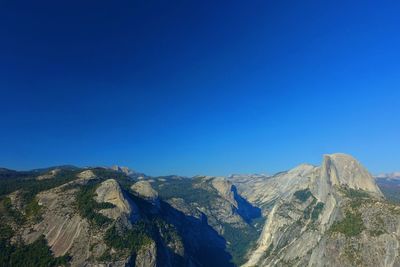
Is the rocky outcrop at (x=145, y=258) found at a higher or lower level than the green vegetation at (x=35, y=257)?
lower

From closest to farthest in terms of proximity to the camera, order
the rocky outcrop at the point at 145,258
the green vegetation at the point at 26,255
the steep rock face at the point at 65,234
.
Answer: the green vegetation at the point at 26,255
the steep rock face at the point at 65,234
the rocky outcrop at the point at 145,258

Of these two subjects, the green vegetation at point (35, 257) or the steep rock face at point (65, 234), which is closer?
the green vegetation at point (35, 257)

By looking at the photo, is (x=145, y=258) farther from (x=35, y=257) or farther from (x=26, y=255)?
(x=26, y=255)

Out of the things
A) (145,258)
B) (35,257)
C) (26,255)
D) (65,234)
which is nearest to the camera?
(26,255)

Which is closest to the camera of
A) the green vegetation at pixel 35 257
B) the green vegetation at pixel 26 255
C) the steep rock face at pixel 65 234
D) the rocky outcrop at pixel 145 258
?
the green vegetation at pixel 26 255

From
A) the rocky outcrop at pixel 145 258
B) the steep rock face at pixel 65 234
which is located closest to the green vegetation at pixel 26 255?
the steep rock face at pixel 65 234

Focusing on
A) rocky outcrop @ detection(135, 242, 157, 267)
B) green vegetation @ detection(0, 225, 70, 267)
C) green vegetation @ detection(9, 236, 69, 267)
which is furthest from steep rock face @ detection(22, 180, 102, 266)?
rocky outcrop @ detection(135, 242, 157, 267)

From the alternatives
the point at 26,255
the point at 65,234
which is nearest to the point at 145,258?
the point at 65,234

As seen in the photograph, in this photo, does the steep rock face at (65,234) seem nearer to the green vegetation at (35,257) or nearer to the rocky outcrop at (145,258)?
the green vegetation at (35,257)

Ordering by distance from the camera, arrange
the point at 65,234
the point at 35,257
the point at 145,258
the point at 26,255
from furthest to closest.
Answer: the point at 145,258 → the point at 65,234 → the point at 35,257 → the point at 26,255

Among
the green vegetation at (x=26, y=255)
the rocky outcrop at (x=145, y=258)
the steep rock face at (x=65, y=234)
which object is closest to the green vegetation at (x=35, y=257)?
the green vegetation at (x=26, y=255)

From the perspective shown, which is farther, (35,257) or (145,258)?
(145,258)
